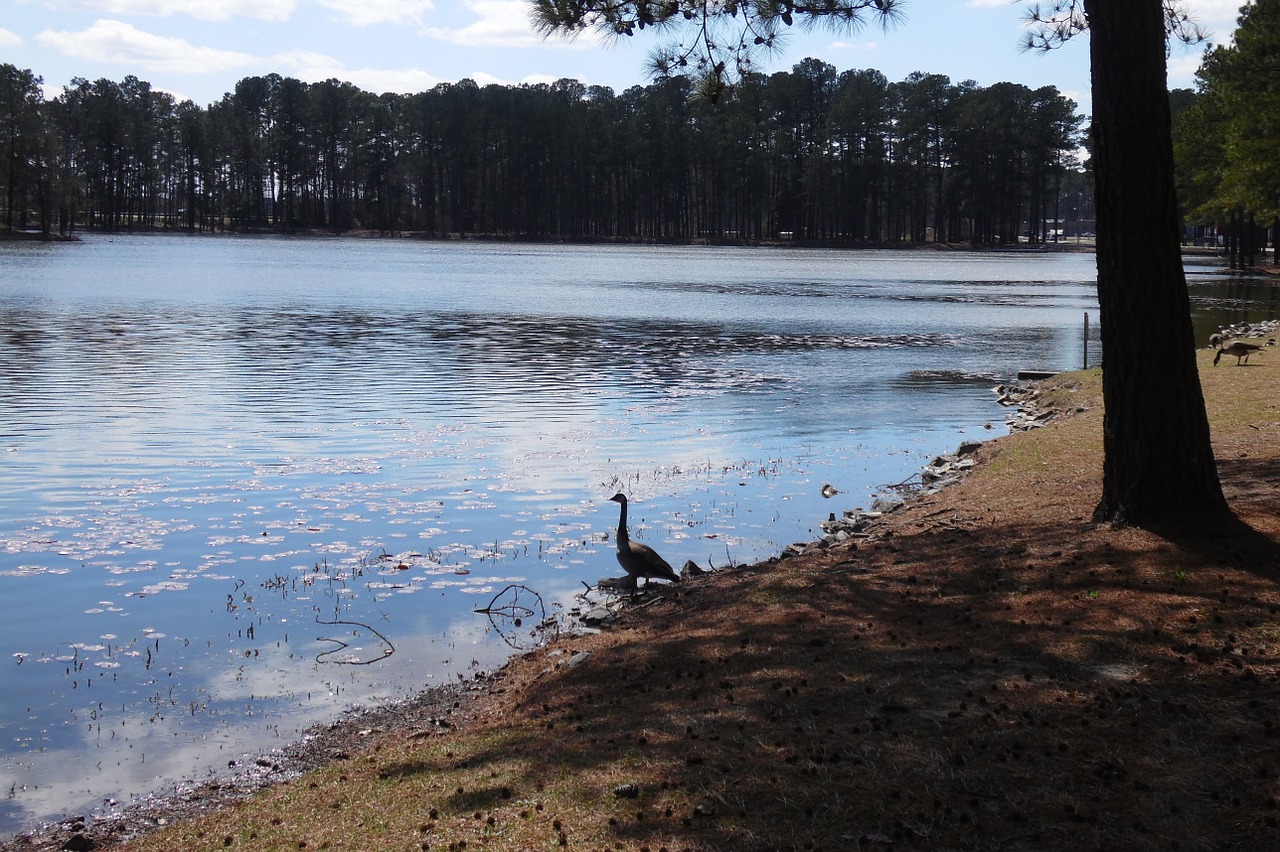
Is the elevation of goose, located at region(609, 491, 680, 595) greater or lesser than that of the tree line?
lesser

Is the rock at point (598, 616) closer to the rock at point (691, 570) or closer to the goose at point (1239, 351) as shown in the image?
the rock at point (691, 570)

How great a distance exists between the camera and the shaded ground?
553 centimetres

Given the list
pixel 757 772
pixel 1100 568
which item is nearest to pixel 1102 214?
pixel 1100 568

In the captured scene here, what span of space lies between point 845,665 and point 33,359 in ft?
96.9

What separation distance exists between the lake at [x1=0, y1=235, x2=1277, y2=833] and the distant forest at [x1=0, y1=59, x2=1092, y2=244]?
11027 cm

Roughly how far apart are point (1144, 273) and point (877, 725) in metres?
5.07

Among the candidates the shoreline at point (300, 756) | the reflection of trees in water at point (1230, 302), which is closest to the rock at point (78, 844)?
the shoreline at point (300, 756)

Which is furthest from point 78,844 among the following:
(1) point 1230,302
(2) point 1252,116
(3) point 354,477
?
(1) point 1230,302

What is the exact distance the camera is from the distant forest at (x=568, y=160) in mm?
153625

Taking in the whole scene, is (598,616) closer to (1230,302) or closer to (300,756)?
(300,756)

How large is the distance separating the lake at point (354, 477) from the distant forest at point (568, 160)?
110 metres

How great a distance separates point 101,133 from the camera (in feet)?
536

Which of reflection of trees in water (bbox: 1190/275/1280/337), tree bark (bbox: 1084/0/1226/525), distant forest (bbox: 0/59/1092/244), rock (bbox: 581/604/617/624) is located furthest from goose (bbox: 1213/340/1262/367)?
distant forest (bbox: 0/59/1092/244)

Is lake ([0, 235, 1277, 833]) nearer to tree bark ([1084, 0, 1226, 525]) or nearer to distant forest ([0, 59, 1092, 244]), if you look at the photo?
tree bark ([1084, 0, 1226, 525])
